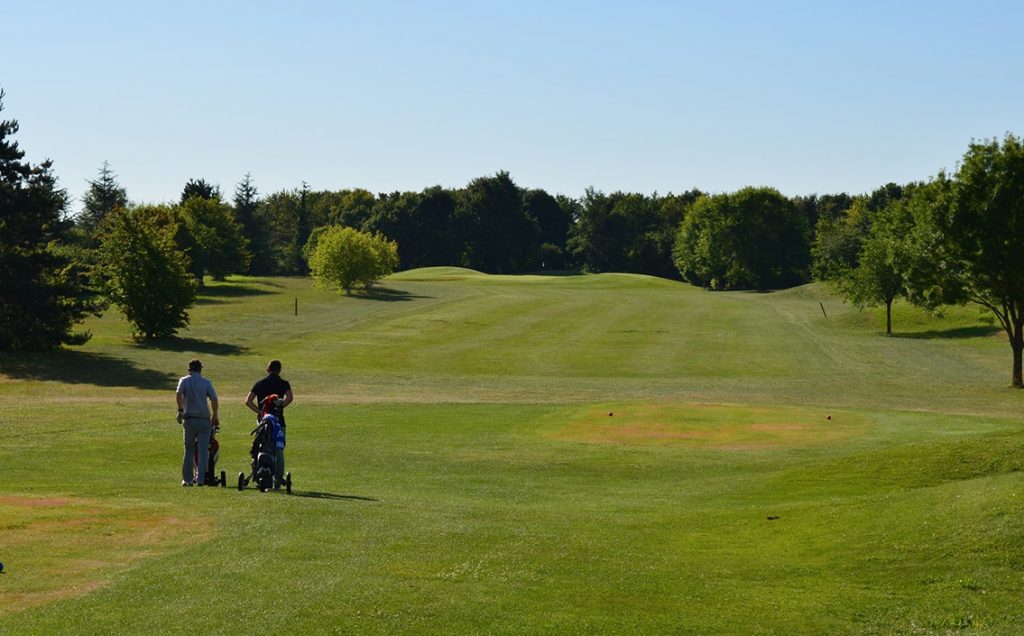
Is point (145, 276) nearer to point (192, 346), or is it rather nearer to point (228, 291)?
point (192, 346)

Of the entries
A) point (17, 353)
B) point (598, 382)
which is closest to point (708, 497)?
point (598, 382)

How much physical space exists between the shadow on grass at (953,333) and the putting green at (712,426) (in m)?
50.1

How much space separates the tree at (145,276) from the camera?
2975 inches

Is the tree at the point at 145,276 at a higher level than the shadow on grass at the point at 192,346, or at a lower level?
higher

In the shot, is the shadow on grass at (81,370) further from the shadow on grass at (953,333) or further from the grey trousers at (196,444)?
the shadow on grass at (953,333)

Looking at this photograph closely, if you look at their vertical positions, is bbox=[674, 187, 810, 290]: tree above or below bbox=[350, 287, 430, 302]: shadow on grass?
above

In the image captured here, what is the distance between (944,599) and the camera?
1347cm

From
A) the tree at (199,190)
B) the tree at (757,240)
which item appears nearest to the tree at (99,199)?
the tree at (199,190)

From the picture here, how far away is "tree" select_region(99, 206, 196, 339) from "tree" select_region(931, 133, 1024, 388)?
49109 millimetres

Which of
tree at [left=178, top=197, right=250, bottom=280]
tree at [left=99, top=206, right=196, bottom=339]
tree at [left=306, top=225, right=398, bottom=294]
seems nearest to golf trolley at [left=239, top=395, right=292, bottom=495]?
tree at [left=99, top=206, right=196, bottom=339]

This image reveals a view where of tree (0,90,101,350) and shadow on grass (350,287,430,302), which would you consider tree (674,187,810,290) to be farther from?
tree (0,90,101,350)

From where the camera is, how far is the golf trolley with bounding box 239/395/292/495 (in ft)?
71.2

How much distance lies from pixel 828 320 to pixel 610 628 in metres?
96.2

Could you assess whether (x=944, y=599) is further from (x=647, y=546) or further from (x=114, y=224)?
(x=114, y=224)
